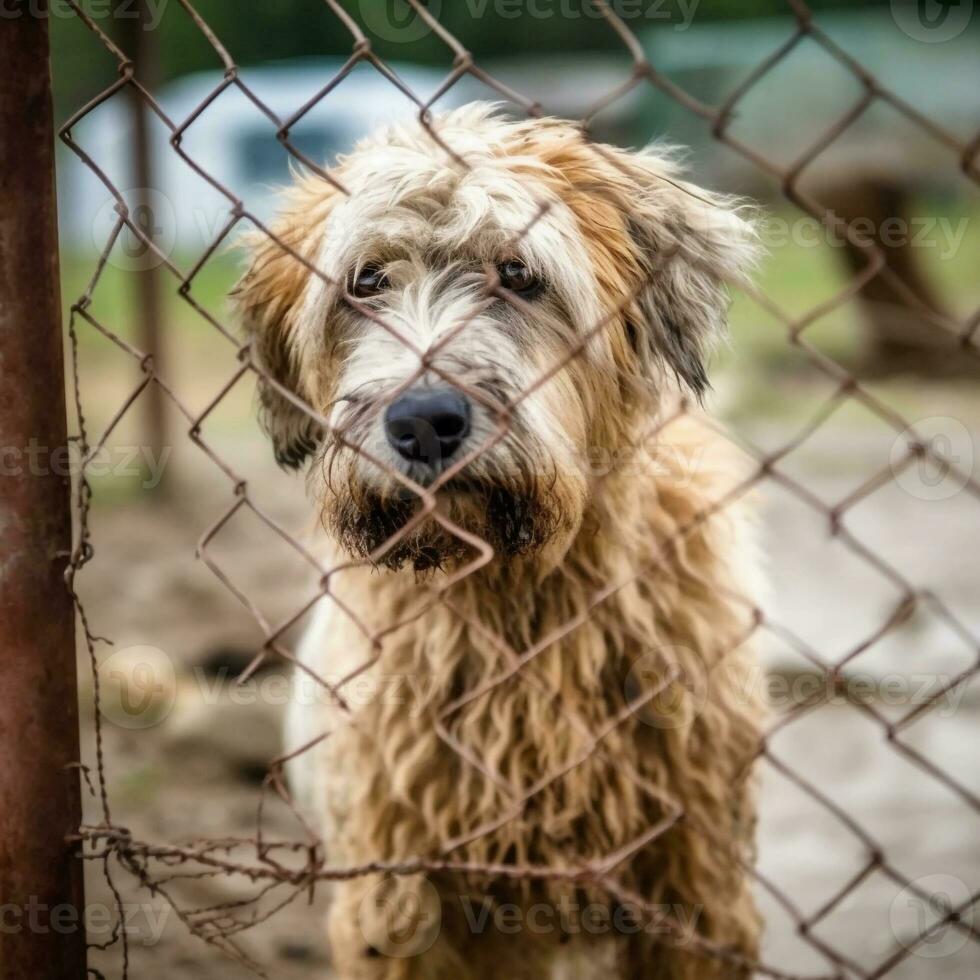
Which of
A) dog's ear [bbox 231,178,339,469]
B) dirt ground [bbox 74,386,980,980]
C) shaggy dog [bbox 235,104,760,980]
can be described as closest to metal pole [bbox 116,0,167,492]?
dirt ground [bbox 74,386,980,980]

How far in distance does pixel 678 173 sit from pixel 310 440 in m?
1.21

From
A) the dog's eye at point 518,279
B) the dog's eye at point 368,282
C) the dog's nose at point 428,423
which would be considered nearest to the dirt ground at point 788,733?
the dog's nose at point 428,423

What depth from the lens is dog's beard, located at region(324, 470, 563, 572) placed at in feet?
7.57

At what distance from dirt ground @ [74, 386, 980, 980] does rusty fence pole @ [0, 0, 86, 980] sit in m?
1.13

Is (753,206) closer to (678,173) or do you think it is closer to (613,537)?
(678,173)

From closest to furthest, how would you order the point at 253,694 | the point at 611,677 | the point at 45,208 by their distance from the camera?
1. the point at 45,208
2. the point at 611,677
3. the point at 253,694

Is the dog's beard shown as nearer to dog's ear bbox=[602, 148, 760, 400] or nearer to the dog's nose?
the dog's nose

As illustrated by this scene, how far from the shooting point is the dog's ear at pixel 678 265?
8.65ft

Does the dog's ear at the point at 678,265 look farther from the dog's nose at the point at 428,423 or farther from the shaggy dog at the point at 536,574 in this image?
the dog's nose at the point at 428,423

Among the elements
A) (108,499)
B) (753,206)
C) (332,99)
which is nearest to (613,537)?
(753,206)

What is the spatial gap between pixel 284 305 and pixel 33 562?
3.75ft

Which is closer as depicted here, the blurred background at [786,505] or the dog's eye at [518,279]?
the dog's eye at [518,279]

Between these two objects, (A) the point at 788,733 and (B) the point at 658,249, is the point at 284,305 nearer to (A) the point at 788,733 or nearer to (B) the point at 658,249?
(B) the point at 658,249

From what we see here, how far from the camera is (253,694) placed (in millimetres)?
5004
